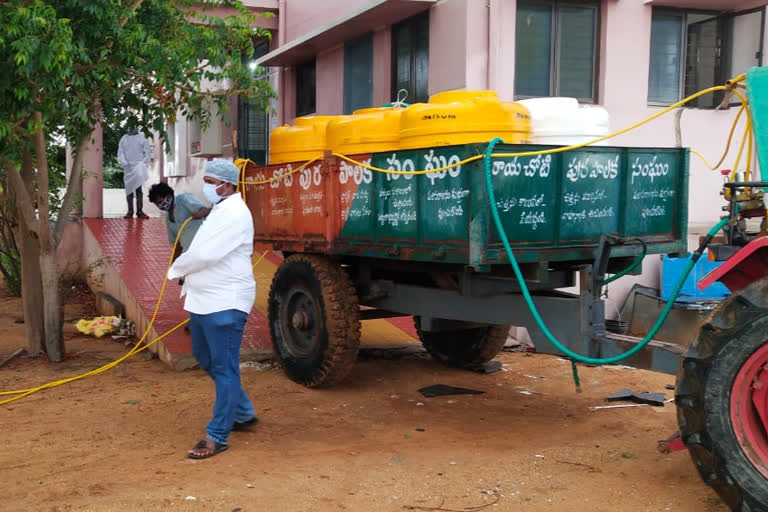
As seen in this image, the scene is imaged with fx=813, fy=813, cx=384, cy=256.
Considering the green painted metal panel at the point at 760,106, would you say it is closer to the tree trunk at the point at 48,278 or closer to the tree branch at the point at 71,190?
the tree branch at the point at 71,190

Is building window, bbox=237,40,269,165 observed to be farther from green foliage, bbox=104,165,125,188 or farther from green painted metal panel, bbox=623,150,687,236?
green foliage, bbox=104,165,125,188

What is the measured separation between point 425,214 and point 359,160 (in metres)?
0.88

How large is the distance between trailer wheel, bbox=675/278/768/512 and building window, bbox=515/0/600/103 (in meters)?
6.25

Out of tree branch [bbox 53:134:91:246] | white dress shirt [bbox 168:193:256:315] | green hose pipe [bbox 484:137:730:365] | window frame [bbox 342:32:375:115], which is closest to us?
green hose pipe [bbox 484:137:730:365]

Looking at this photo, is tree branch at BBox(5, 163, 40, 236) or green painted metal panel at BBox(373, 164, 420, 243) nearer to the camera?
green painted metal panel at BBox(373, 164, 420, 243)

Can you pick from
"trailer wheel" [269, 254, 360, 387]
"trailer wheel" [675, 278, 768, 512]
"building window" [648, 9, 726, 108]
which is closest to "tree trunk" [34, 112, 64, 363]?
"trailer wheel" [269, 254, 360, 387]

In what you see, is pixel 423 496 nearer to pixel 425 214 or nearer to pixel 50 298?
pixel 425 214

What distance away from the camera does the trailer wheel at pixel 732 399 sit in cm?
371

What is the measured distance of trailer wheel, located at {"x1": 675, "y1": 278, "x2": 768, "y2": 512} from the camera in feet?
→ 12.2

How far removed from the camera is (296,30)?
14258 mm

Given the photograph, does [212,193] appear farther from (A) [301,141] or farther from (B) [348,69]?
(B) [348,69]

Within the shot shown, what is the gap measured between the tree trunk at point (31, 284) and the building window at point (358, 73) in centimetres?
507

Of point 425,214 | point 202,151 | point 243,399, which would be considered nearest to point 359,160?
point 425,214

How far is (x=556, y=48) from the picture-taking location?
383 inches
